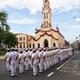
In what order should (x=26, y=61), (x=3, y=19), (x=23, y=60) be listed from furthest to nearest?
(x=3, y=19) < (x=26, y=61) < (x=23, y=60)

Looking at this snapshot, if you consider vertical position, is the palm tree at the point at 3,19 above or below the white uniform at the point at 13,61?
above

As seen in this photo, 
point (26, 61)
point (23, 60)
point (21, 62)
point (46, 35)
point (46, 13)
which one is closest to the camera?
point (21, 62)

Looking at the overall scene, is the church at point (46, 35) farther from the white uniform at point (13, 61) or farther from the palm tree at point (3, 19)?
the white uniform at point (13, 61)

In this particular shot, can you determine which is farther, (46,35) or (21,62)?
(46,35)

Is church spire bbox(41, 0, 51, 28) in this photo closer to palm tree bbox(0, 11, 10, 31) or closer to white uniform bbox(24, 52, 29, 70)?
palm tree bbox(0, 11, 10, 31)

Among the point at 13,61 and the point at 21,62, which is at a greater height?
the point at 13,61

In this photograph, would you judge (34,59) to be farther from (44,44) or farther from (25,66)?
(44,44)

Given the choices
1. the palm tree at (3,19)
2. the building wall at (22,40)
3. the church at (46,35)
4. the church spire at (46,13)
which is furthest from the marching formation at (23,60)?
the building wall at (22,40)

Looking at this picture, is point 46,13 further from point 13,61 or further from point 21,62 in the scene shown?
point 13,61

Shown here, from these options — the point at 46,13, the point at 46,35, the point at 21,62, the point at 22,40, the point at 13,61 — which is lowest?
the point at 21,62

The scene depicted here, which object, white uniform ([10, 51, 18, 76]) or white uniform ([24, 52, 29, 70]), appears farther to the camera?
white uniform ([24, 52, 29, 70])

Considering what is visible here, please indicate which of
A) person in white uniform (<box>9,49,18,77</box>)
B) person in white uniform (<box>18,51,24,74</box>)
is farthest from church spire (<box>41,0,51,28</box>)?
person in white uniform (<box>9,49,18,77</box>)

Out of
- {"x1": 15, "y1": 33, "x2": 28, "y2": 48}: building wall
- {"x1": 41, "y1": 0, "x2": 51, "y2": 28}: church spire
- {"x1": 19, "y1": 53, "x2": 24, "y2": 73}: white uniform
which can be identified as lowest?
{"x1": 19, "y1": 53, "x2": 24, "y2": 73}: white uniform

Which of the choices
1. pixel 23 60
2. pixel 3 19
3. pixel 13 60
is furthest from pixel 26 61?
pixel 3 19
